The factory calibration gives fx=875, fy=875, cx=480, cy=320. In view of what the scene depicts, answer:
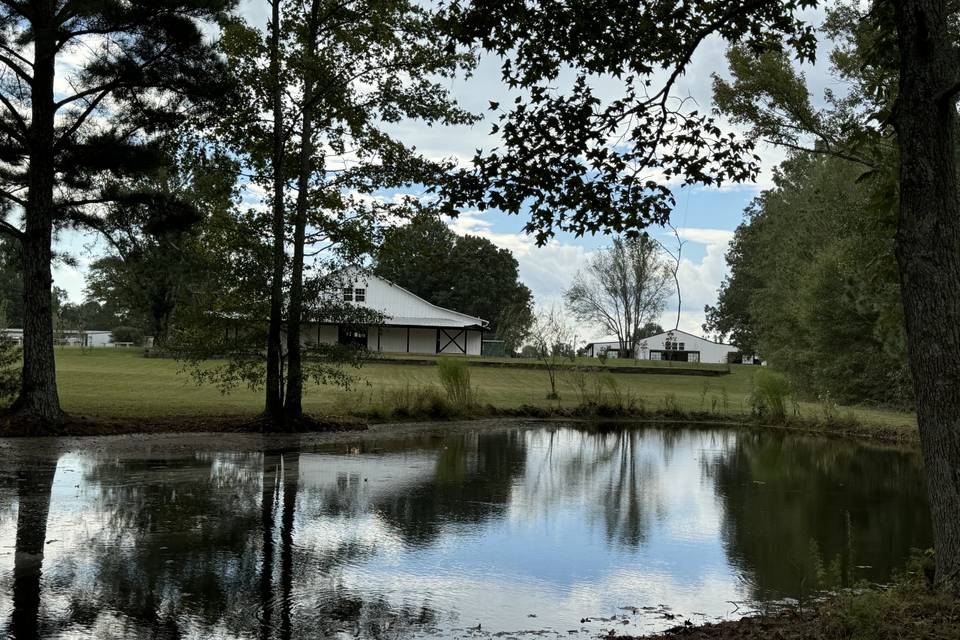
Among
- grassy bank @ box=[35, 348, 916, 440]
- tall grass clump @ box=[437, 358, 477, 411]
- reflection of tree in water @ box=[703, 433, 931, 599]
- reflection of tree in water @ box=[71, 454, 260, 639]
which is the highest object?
tall grass clump @ box=[437, 358, 477, 411]

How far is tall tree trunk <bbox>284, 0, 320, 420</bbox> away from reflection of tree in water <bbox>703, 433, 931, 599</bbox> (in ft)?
29.0

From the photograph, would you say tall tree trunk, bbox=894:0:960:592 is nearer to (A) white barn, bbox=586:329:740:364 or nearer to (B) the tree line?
(B) the tree line

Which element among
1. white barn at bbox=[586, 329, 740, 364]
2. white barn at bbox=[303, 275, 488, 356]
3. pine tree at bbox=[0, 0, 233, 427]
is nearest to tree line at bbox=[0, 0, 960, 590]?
pine tree at bbox=[0, 0, 233, 427]

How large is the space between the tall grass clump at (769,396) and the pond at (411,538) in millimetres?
9561

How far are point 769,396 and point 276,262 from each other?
1540cm

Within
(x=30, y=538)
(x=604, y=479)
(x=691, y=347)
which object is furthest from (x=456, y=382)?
(x=691, y=347)

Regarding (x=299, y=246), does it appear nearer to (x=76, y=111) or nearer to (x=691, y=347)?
(x=76, y=111)

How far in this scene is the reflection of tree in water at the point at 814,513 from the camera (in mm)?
8336

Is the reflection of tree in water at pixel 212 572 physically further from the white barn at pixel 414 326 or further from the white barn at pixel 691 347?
the white barn at pixel 691 347

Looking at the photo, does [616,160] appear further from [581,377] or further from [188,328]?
[581,377]

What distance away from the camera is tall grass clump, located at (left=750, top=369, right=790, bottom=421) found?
85.8ft

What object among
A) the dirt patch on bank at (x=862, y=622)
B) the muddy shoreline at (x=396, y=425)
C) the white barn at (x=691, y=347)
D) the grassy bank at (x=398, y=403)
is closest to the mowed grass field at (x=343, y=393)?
the grassy bank at (x=398, y=403)

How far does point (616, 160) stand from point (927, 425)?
316 cm

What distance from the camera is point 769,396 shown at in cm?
2617
